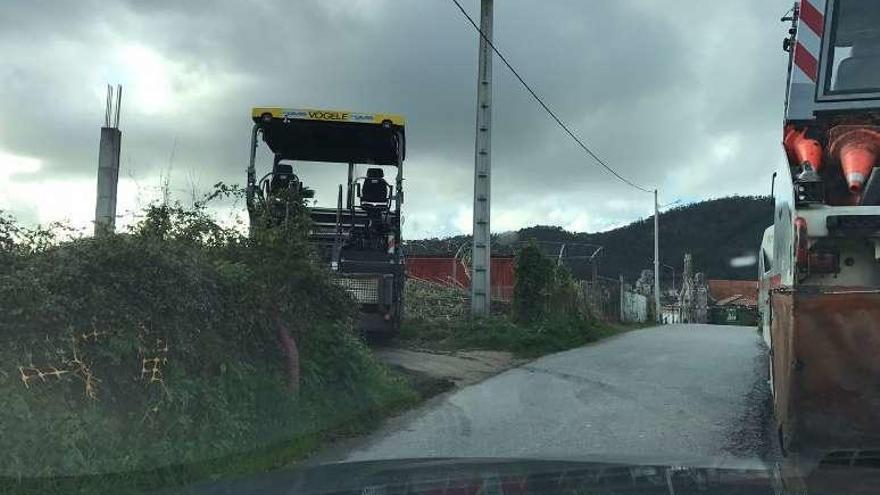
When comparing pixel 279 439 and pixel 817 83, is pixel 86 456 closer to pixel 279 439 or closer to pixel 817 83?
pixel 279 439

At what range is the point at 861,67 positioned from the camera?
201 inches

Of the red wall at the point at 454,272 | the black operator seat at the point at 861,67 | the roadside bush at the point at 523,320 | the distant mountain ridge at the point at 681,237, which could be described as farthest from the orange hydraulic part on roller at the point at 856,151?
the distant mountain ridge at the point at 681,237

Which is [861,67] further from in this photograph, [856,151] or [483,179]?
[483,179]

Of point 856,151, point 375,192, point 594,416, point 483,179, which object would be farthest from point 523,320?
point 856,151

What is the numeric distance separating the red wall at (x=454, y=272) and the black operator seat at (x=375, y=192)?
10.5 meters

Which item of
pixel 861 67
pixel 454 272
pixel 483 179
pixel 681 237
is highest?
pixel 681 237

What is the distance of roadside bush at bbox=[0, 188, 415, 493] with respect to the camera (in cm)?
481

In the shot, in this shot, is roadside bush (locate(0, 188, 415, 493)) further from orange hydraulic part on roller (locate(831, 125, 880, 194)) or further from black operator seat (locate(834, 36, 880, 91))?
black operator seat (locate(834, 36, 880, 91))

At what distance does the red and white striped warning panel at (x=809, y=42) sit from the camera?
5152 mm

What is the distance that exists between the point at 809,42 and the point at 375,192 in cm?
892

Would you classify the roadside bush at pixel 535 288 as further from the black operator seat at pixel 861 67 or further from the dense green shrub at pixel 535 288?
the black operator seat at pixel 861 67

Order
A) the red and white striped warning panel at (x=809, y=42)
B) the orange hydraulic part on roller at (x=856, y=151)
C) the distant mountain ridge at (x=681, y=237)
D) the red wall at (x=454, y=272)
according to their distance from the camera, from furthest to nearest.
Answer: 1. the distant mountain ridge at (x=681, y=237)
2. the red wall at (x=454, y=272)
3. the red and white striped warning panel at (x=809, y=42)
4. the orange hydraulic part on roller at (x=856, y=151)

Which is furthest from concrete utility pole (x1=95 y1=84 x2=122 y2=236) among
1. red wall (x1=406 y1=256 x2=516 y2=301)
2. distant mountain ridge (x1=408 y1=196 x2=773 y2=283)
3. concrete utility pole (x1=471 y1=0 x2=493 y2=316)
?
distant mountain ridge (x1=408 y1=196 x2=773 y2=283)

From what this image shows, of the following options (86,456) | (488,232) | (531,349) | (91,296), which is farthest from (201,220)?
(488,232)
